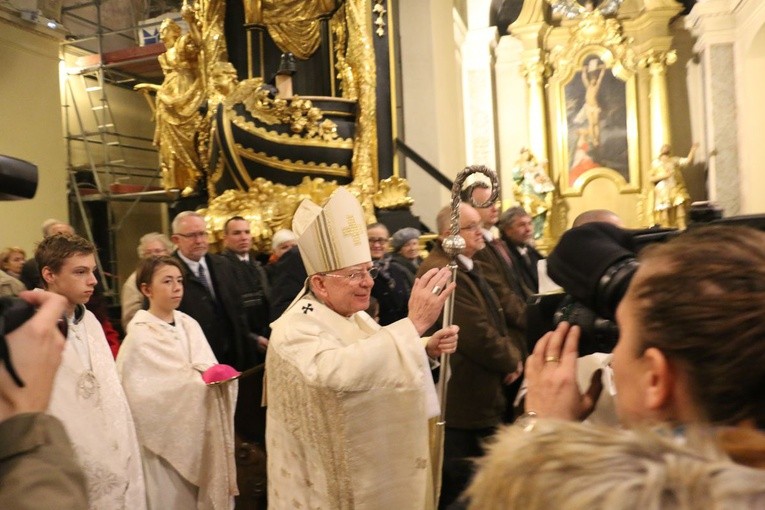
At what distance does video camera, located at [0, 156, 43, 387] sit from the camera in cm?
126

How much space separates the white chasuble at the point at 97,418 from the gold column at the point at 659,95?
1272 centimetres

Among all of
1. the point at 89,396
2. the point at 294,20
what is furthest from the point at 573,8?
the point at 89,396

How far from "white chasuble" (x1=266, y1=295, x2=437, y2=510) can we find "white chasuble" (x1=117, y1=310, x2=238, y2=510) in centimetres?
131

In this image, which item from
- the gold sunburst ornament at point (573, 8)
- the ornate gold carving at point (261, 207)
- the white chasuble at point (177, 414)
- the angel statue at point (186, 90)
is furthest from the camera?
the gold sunburst ornament at point (573, 8)

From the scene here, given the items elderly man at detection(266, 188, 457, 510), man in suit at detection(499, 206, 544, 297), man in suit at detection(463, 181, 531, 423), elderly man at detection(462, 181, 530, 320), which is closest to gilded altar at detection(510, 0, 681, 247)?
man in suit at detection(499, 206, 544, 297)

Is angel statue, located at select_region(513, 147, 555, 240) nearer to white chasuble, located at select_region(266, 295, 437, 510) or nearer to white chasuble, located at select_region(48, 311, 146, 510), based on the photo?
white chasuble, located at select_region(48, 311, 146, 510)

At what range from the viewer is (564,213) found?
50.5 feet

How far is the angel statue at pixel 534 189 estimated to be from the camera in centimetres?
1461

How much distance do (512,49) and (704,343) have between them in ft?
50.5

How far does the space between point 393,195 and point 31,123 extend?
567 cm

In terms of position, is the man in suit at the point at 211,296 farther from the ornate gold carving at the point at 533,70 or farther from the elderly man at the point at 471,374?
the ornate gold carving at the point at 533,70

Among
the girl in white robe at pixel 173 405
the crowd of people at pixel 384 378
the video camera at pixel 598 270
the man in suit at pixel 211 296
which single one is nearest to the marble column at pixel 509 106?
the crowd of people at pixel 384 378

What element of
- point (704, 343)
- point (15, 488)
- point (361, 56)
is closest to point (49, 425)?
point (15, 488)

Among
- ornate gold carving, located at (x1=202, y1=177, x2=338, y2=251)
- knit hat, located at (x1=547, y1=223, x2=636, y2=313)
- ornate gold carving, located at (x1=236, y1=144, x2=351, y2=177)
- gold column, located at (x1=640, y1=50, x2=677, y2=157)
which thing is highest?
gold column, located at (x1=640, y1=50, x2=677, y2=157)
